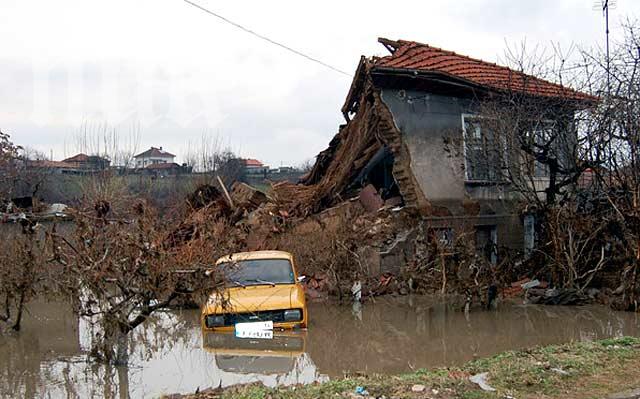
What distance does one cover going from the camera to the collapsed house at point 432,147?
60.7 feet

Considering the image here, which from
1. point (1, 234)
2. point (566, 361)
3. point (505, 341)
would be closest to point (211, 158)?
point (1, 234)

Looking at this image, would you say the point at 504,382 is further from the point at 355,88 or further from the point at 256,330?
the point at 355,88

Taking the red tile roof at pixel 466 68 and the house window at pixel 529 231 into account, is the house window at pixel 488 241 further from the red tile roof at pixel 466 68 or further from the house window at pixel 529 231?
the red tile roof at pixel 466 68

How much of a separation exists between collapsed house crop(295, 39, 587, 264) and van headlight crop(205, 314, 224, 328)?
9.18 metres

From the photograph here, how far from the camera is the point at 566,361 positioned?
7.91m

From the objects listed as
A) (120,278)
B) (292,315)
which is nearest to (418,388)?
(292,315)

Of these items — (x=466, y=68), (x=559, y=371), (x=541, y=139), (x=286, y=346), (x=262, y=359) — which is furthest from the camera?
(x=466, y=68)

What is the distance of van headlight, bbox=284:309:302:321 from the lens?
10539 millimetres

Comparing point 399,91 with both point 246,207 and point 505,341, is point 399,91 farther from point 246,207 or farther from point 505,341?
point 505,341

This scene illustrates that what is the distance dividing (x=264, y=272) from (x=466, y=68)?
11.6 meters

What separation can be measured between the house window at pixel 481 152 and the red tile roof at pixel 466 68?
124 centimetres

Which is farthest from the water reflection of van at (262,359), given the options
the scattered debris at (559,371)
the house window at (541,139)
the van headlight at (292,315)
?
the house window at (541,139)

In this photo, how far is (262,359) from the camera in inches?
359

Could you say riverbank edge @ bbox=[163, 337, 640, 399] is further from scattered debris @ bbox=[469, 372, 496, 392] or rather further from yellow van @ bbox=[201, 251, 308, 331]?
yellow van @ bbox=[201, 251, 308, 331]
